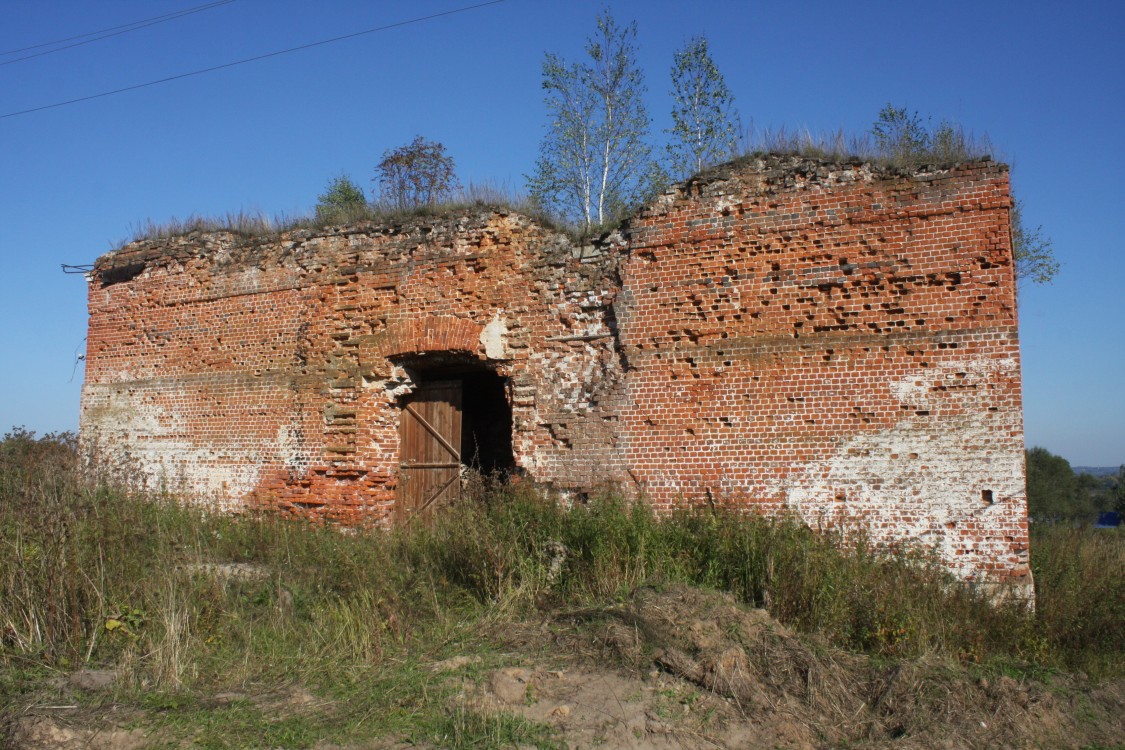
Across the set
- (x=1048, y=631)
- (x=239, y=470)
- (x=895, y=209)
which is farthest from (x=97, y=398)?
(x=1048, y=631)

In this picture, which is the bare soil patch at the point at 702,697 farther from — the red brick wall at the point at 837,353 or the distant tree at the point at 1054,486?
the distant tree at the point at 1054,486

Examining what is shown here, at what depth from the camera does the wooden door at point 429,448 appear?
968cm

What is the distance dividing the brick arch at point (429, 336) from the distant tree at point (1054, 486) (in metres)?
29.6

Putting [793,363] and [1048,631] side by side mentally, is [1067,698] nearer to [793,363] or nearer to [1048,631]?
[1048,631]

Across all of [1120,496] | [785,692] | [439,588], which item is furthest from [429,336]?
[1120,496]

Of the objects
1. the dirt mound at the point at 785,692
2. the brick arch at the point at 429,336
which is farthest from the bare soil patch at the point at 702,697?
the brick arch at the point at 429,336

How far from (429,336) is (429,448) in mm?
1416

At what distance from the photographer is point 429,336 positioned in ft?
30.4

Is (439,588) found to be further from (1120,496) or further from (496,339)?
(1120,496)

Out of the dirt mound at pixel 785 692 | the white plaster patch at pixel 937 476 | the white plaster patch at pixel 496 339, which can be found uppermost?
the white plaster patch at pixel 496 339

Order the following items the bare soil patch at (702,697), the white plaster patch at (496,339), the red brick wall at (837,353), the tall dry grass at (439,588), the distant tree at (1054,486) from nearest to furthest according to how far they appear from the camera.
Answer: the bare soil patch at (702,697) < the tall dry grass at (439,588) < the red brick wall at (837,353) < the white plaster patch at (496,339) < the distant tree at (1054,486)

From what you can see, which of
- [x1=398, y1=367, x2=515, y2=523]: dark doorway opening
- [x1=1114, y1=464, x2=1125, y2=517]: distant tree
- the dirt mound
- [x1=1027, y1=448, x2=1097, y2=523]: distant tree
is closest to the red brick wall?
the dirt mound

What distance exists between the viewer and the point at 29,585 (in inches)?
213

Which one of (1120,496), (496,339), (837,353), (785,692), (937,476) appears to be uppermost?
(496,339)
